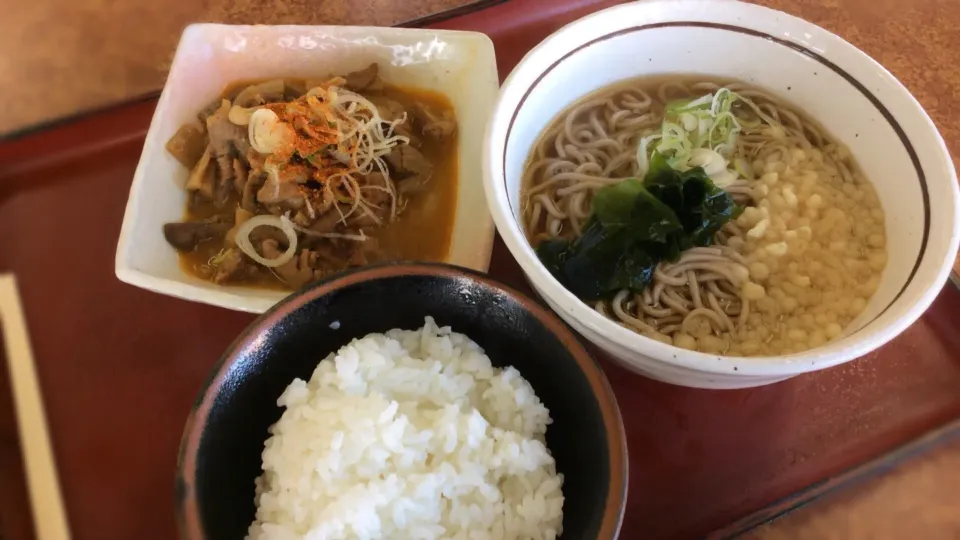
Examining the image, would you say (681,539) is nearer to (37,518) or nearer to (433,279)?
(433,279)

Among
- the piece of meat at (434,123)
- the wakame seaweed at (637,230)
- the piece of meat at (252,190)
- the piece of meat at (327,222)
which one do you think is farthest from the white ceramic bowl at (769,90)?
the piece of meat at (252,190)

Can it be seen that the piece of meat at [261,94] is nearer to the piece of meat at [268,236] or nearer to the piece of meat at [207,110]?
the piece of meat at [207,110]

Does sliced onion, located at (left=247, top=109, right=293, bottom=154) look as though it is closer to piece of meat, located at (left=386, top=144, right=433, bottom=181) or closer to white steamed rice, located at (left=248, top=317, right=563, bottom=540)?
piece of meat, located at (left=386, top=144, right=433, bottom=181)

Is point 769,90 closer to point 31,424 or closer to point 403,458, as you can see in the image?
point 403,458

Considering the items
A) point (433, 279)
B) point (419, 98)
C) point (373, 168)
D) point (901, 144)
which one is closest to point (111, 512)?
point (433, 279)

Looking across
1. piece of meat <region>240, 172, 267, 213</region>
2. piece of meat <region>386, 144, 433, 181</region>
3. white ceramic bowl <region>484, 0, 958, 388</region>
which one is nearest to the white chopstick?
piece of meat <region>240, 172, 267, 213</region>

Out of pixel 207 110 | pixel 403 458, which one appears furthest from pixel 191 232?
pixel 403 458
